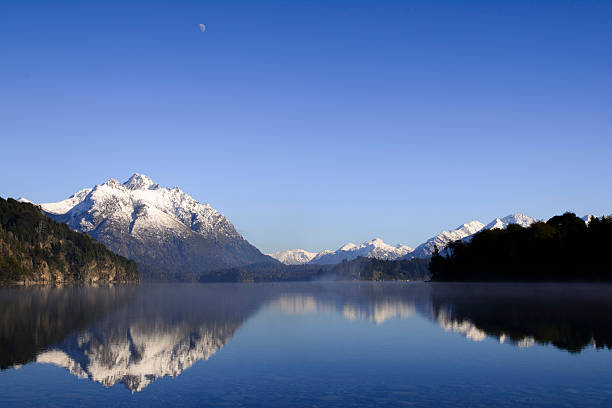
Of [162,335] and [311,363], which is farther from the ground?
[162,335]

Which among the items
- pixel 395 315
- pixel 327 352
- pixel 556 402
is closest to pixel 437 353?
pixel 327 352

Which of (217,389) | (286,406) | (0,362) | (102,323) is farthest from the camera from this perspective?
(102,323)

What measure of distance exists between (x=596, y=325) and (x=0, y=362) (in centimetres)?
5137

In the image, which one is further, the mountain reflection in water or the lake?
the mountain reflection in water

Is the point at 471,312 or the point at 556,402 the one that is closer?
the point at 556,402

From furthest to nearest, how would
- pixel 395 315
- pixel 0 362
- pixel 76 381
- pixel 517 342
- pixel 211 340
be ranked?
pixel 395 315, pixel 211 340, pixel 517 342, pixel 0 362, pixel 76 381

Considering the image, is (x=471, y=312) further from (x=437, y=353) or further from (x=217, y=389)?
(x=217, y=389)

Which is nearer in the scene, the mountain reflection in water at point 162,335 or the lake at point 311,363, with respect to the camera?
the lake at point 311,363

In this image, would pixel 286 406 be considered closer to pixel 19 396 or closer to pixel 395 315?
pixel 19 396

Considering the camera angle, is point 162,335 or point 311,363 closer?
point 311,363

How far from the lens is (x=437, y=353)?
40.5 m

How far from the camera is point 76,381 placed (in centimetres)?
3144

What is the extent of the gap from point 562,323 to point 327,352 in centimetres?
2907

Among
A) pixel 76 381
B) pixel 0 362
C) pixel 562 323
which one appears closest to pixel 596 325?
pixel 562 323
